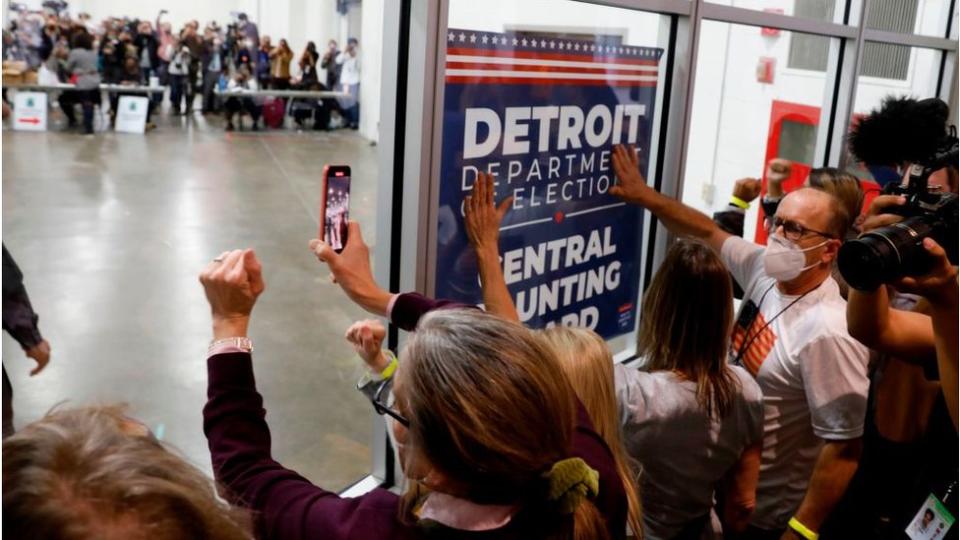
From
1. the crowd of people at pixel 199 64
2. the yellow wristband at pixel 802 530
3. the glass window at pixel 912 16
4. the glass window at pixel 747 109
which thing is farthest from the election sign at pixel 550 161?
the crowd of people at pixel 199 64

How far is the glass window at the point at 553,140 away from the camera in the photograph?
201 centimetres

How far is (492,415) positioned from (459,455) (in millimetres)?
65

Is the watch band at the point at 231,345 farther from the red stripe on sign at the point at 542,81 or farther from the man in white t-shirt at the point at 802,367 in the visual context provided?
the man in white t-shirt at the point at 802,367

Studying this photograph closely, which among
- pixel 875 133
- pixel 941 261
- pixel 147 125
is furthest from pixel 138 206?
pixel 941 261

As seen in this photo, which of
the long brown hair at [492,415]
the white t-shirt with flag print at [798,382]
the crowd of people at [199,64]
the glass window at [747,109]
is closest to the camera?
the long brown hair at [492,415]

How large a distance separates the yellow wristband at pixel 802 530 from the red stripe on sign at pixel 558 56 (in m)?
1.36

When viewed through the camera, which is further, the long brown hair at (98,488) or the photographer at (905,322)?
the photographer at (905,322)

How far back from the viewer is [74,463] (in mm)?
750

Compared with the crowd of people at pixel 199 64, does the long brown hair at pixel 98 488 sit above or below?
below

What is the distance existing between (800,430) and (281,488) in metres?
1.45

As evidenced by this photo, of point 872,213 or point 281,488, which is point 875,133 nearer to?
point 872,213

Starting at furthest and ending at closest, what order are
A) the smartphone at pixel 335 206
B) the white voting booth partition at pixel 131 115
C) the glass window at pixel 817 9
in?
the white voting booth partition at pixel 131 115 < the glass window at pixel 817 9 < the smartphone at pixel 335 206

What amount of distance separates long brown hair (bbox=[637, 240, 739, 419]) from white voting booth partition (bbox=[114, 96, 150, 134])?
1199 centimetres

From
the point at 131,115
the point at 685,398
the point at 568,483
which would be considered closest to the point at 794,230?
the point at 685,398
